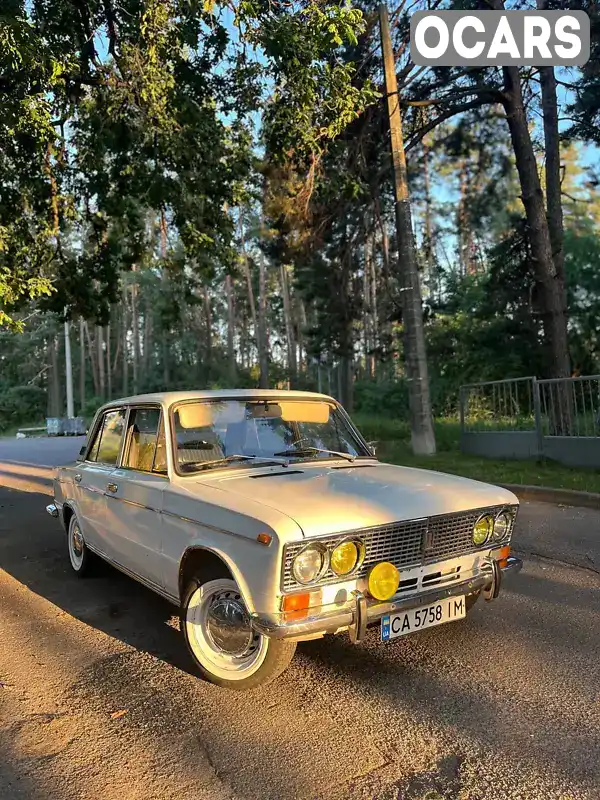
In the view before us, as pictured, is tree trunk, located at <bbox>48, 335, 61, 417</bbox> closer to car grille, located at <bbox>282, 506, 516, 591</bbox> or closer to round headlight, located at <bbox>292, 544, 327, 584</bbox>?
car grille, located at <bbox>282, 506, 516, 591</bbox>

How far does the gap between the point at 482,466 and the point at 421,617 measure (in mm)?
8126

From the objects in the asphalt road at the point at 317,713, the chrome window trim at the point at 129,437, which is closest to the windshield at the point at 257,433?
the chrome window trim at the point at 129,437

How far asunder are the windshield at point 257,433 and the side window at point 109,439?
99 centimetres

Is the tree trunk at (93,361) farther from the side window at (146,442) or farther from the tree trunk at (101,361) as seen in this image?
the side window at (146,442)

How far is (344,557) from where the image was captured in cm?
301

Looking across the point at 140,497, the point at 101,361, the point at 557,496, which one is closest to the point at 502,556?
the point at 140,497

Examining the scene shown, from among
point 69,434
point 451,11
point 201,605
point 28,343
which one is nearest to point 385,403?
point 69,434

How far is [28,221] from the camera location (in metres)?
11.4

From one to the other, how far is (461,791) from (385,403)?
100 ft

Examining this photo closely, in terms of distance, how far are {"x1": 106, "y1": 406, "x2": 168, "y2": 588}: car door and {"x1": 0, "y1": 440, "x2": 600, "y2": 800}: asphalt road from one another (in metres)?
0.51

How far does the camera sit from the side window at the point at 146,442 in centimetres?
404

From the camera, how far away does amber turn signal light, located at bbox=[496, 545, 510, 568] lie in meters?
3.72

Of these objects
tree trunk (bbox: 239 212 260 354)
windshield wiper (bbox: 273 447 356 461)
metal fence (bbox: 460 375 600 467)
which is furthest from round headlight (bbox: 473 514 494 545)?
tree trunk (bbox: 239 212 260 354)

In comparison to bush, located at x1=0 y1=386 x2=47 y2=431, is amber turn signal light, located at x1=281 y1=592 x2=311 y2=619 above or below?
below
